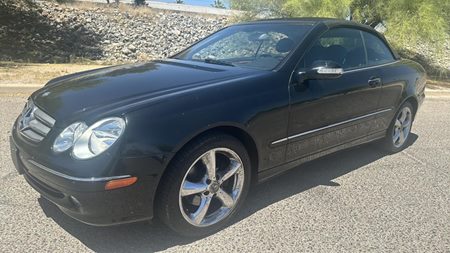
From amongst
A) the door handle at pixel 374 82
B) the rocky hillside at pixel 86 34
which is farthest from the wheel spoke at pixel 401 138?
the rocky hillside at pixel 86 34

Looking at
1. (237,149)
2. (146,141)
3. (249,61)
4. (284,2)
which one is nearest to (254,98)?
(237,149)

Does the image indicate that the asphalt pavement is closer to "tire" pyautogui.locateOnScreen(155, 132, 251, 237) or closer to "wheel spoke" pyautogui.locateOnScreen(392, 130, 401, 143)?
"tire" pyautogui.locateOnScreen(155, 132, 251, 237)

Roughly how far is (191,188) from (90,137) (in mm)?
791

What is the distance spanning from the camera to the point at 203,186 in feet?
9.98

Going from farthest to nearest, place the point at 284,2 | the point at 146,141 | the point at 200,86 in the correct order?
the point at 284,2
the point at 200,86
the point at 146,141

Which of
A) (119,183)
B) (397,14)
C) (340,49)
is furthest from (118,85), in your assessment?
(397,14)

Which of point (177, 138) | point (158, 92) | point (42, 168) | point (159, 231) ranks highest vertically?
point (158, 92)

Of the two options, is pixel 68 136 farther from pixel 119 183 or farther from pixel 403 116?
pixel 403 116

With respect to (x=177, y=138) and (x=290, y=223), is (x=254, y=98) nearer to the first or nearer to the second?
(x=177, y=138)

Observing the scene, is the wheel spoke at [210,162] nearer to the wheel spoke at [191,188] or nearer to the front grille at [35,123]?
the wheel spoke at [191,188]

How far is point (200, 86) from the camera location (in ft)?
10.2

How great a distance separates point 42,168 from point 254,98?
1587 millimetres

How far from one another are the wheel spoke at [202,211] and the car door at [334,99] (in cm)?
87

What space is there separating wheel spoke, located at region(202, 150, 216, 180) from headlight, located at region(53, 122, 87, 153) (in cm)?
86
